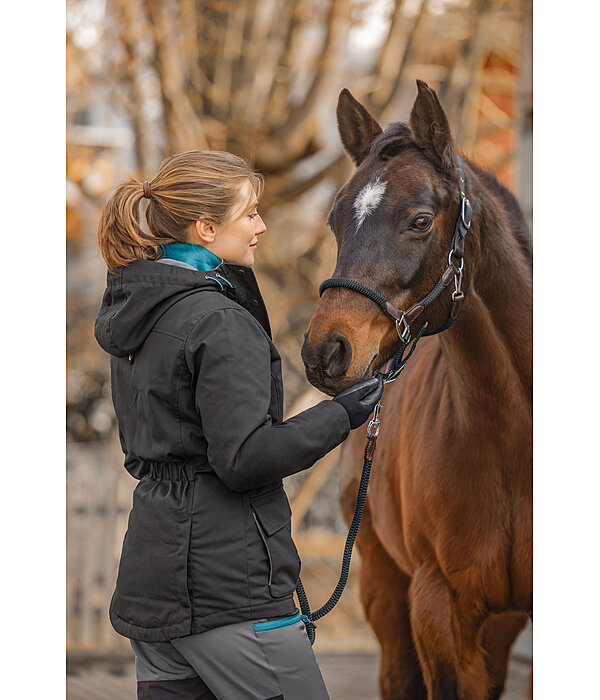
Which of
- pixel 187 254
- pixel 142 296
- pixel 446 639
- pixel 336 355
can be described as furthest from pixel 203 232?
pixel 446 639

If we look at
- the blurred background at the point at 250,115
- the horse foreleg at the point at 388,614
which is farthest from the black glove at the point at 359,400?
the blurred background at the point at 250,115

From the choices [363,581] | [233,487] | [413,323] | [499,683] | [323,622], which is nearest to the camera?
[233,487]

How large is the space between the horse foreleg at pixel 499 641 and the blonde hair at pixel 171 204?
46.5 inches

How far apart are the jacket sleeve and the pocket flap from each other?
5cm

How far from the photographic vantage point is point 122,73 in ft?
8.27

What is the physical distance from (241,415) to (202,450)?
4.0 inches

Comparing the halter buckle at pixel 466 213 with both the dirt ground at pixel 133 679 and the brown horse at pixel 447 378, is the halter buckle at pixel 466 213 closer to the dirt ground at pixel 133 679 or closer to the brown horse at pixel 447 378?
the brown horse at pixel 447 378

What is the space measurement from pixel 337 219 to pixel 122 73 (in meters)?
1.46

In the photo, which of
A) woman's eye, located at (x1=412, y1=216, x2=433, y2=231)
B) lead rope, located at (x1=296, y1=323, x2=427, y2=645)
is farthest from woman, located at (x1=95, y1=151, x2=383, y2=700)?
woman's eye, located at (x1=412, y1=216, x2=433, y2=231)

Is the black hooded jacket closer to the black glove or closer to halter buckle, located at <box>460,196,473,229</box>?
the black glove

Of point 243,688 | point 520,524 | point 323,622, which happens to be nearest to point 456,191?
point 520,524

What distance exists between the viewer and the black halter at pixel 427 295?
129cm
